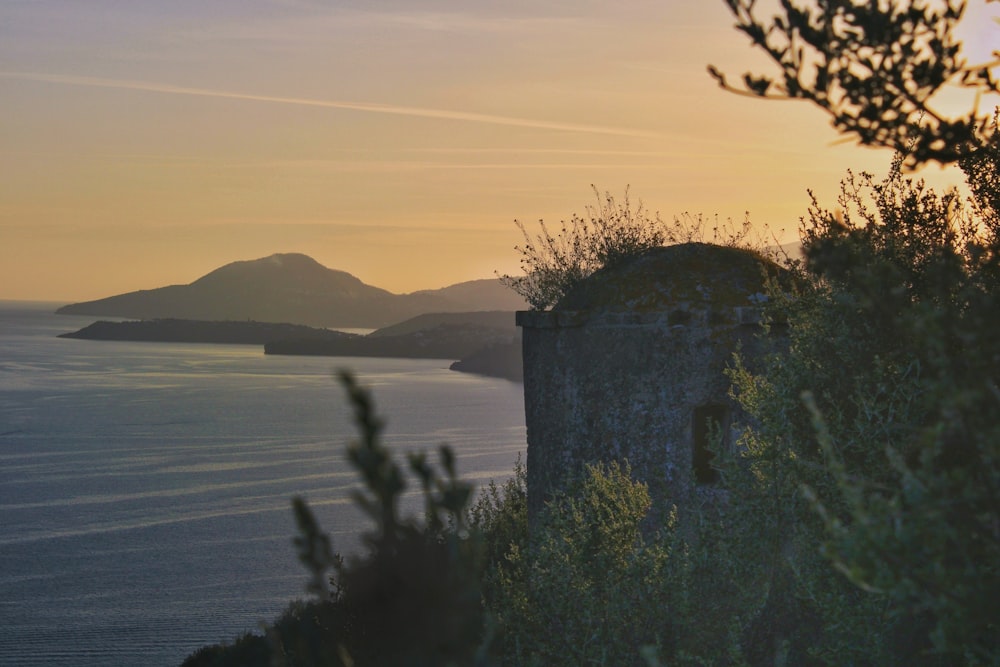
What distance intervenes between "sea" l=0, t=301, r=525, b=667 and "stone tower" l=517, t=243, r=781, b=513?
337 cm

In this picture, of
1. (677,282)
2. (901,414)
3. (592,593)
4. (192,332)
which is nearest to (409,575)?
(901,414)

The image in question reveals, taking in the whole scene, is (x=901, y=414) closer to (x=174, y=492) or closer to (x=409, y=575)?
(x=409, y=575)

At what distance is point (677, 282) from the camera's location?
11328mm

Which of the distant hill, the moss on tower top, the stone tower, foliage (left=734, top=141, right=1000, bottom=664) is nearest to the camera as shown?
foliage (left=734, top=141, right=1000, bottom=664)

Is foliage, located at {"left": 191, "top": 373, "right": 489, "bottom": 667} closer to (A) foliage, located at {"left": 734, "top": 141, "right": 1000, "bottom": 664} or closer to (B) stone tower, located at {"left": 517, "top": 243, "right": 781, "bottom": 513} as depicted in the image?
(A) foliage, located at {"left": 734, "top": 141, "right": 1000, "bottom": 664}

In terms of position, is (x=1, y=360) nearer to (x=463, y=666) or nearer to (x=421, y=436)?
(x=421, y=436)

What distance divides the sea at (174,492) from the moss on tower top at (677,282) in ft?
13.7

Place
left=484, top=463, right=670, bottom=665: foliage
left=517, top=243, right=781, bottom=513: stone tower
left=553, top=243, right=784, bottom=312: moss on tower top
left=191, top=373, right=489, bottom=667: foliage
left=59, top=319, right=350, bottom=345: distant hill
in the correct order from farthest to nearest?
left=59, top=319, right=350, bottom=345: distant hill
left=553, top=243, right=784, bottom=312: moss on tower top
left=517, top=243, right=781, bottom=513: stone tower
left=484, top=463, right=670, bottom=665: foliage
left=191, top=373, right=489, bottom=667: foliage

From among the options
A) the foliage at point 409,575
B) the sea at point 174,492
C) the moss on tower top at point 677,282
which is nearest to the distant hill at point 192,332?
the sea at point 174,492

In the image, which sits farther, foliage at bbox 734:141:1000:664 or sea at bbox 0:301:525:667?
sea at bbox 0:301:525:667

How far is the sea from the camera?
29.2 metres

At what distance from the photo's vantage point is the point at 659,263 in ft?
39.0

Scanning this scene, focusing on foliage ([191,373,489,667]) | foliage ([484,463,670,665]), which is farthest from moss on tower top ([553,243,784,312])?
foliage ([191,373,489,667])

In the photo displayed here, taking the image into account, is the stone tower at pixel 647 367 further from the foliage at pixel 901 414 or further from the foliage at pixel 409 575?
the foliage at pixel 409 575
